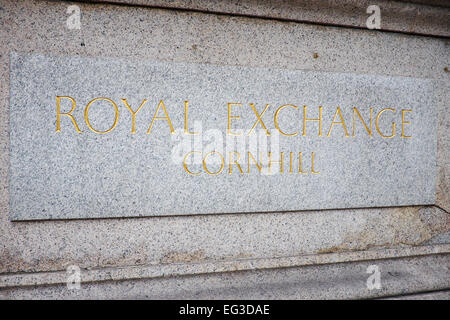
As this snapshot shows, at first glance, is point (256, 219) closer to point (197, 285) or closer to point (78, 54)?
point (197, 285)

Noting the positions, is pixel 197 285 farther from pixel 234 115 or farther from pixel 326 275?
pixel 234 115

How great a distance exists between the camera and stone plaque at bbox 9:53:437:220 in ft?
8.12

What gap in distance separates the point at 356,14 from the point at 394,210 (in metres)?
1.93

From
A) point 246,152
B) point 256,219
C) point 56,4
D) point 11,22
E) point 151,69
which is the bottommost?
point 256,219

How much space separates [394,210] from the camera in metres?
3.16

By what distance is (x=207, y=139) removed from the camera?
2742 millimetres

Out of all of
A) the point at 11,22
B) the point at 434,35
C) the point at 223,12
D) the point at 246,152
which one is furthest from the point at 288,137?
the point at 11,22

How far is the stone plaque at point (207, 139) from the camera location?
8.12 feet

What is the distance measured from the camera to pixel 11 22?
246cm
